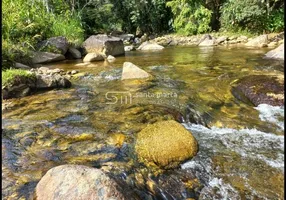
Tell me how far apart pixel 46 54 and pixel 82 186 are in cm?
911

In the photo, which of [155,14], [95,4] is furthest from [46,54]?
[155,14]

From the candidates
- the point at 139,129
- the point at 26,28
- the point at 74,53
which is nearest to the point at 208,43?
the point at 74,53

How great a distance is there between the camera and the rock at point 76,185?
2344 mm

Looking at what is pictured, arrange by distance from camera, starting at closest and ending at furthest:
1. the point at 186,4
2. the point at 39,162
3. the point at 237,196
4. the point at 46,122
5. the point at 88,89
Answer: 1. the point at 237,196
2. the point at 39,162
3. the point at 46,122
4. the point at 88,89
5. the point at 186,4

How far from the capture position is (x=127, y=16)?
28.3 m

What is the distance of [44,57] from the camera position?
410 inches

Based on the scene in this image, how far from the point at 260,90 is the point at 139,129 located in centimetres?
295

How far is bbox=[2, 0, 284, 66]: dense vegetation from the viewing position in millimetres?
9672

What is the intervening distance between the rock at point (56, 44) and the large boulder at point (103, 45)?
113 centimetres

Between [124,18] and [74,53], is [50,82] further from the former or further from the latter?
[124,18]

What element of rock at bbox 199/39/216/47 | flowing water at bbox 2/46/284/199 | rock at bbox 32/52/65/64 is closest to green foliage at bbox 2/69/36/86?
flowing water at bbox 2/46/284/199

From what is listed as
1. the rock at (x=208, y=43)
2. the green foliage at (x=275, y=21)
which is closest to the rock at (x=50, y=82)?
the rock at (x=208, y=43)

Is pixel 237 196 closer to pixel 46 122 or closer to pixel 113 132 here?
pixel 113 132

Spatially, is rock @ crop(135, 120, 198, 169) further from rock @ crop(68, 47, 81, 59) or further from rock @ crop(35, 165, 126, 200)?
rock @ crop(68, 47, 81, 59)
